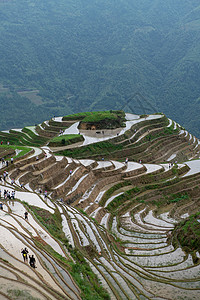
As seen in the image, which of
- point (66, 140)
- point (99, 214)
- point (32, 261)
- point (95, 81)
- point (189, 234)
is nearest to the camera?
point (32, 261)

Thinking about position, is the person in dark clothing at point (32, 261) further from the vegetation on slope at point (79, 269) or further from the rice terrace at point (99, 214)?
the vegetation on slope at point (79, 269)

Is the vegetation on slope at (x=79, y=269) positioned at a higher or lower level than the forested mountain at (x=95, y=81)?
lower

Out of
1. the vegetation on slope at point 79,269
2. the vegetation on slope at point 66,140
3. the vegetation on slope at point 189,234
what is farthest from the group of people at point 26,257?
the vegetation on slope at point 66,140

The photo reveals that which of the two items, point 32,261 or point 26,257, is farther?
point 26,257

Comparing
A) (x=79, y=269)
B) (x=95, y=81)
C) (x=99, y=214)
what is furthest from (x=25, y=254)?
(x=95, y=81)

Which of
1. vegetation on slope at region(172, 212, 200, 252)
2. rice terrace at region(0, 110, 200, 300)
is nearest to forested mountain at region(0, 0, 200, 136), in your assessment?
rice terrace at region(0, 110, 200, 300)

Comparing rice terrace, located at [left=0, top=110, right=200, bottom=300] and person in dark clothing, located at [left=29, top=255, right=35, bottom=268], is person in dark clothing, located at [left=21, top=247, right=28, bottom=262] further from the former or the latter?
person in dark clothing, located at [left=29, top=255, right=35, bottom=268]

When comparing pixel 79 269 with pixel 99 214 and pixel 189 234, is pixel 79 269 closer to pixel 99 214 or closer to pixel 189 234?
pixel 189 234

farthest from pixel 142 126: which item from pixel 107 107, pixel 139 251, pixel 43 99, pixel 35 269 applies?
pixel 43 99

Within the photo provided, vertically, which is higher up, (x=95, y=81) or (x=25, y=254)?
(x=95, y=81)
